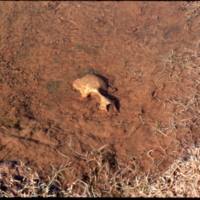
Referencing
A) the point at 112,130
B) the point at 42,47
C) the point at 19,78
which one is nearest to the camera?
the point at 112,130

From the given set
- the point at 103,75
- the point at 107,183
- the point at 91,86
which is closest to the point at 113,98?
the point at 91,86

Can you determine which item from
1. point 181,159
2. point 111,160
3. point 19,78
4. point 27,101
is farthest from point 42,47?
point 181,159

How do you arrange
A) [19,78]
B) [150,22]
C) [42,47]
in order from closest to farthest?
[19,78]
[42,47]
[150,22]

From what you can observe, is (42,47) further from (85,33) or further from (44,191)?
(44,191)

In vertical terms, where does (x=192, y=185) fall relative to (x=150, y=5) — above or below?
below

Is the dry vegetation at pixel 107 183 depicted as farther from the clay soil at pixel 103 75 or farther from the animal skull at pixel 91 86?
the animal skull at pixel 91 86

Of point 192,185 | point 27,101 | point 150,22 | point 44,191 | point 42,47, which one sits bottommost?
point 44,191

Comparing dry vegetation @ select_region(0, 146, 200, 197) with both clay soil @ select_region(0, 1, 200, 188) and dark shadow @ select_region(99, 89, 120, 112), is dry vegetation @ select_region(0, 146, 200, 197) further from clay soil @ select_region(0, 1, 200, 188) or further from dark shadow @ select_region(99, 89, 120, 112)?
dark shadow @ select_region(99, 89, 120, 112)

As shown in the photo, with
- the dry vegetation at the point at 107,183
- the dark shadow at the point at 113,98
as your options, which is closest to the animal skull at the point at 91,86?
the dark shadow at the point at 113,98
